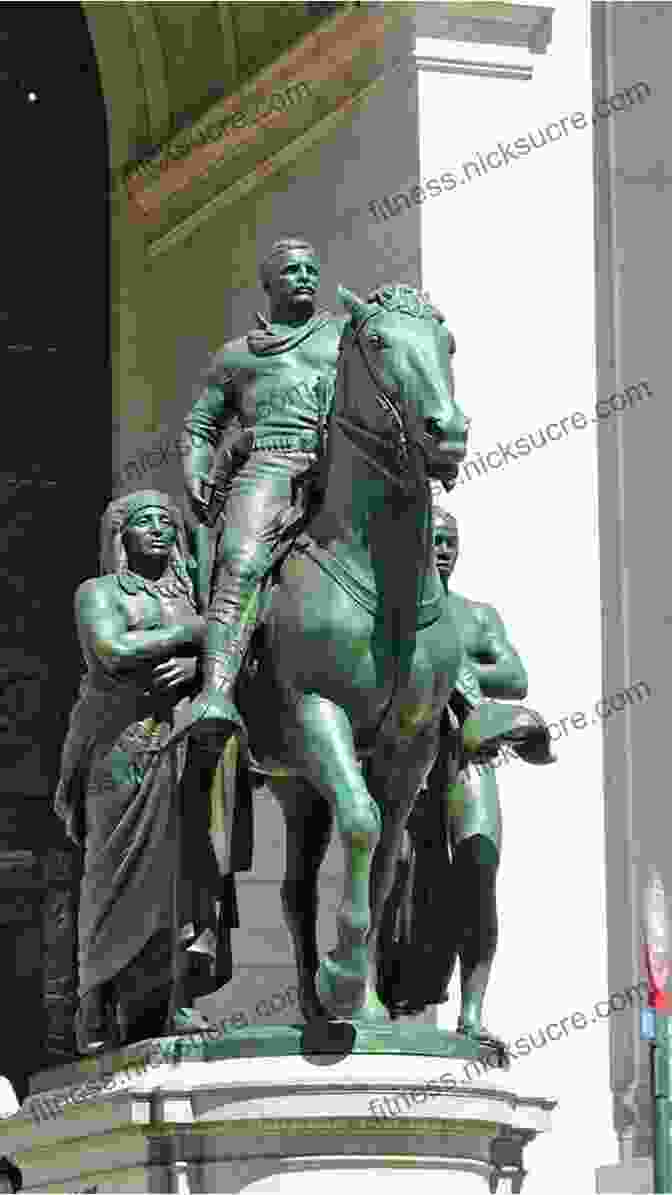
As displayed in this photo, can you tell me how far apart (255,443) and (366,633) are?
1.15 m

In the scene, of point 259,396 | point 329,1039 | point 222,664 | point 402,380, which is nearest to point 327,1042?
point 329,1039

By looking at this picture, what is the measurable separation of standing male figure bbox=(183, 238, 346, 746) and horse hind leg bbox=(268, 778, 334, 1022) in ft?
1.31

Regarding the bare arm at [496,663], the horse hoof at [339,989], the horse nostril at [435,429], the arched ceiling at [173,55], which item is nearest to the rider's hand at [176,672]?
the bare arm at [496,663]

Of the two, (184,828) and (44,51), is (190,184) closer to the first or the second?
(44,51)

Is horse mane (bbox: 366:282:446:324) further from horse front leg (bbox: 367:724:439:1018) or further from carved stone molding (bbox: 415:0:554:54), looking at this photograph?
carved stone molding (bbox: 415:0:554:54)

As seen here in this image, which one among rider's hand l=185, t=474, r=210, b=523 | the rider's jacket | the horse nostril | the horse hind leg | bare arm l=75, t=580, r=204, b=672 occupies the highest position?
the rider's jacket

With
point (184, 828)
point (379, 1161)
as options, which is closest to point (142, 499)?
point (184, 828)

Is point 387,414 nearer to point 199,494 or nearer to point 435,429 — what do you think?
point 435,429

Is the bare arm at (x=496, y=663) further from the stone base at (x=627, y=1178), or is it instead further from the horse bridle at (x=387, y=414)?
the stone base at (x=627, y=1178)

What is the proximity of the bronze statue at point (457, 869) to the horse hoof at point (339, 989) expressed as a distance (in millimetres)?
752

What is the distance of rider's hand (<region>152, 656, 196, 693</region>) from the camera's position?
12.3 meters

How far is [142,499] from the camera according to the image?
511 inches

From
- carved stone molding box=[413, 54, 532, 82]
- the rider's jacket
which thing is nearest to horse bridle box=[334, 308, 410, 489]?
the rider's jacket

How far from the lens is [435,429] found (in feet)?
37.0
